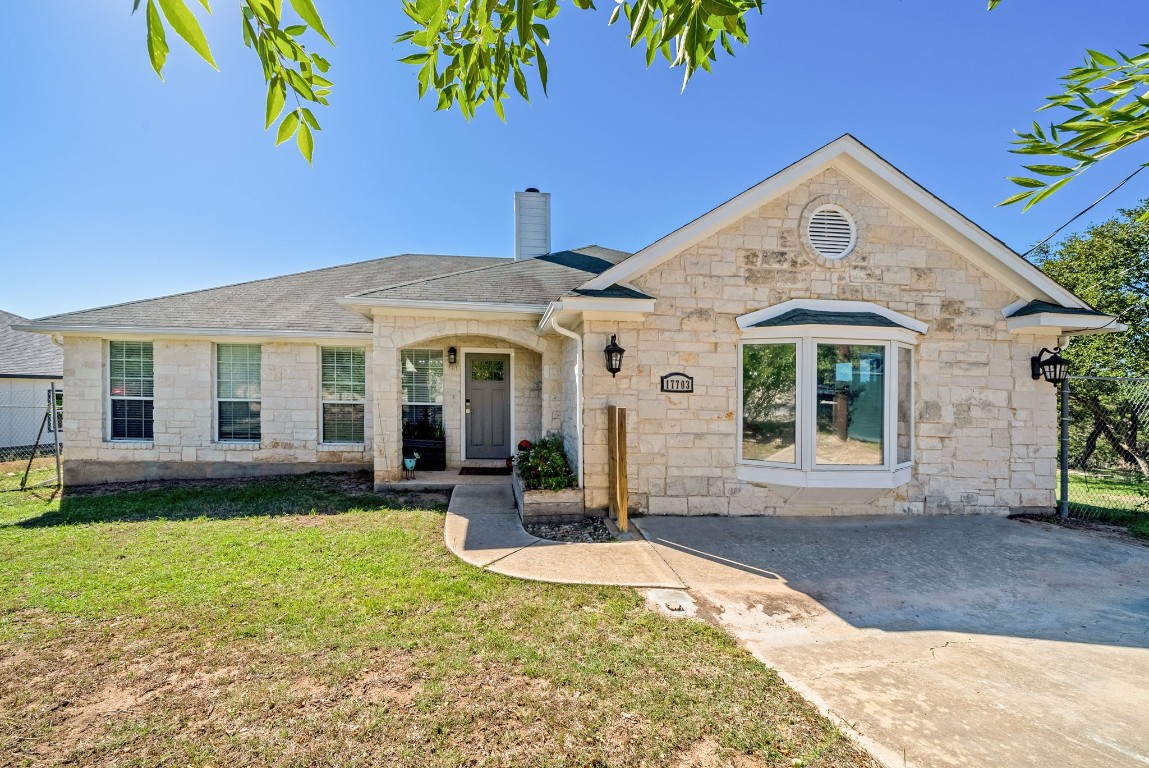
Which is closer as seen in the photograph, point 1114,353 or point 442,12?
point 442,12

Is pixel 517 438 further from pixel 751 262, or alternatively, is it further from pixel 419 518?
pixel 751 262

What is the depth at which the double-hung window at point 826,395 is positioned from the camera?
589 centimetres

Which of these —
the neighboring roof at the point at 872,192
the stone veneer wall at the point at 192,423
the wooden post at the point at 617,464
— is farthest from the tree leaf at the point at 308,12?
the stone veneer wall at the point at 192,423

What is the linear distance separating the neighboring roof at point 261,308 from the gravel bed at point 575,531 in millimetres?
5684

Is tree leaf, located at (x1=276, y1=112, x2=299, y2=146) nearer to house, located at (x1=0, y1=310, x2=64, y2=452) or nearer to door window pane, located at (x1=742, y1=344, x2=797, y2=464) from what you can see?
door window pane, located at (x1=742, y1=344, x2=797, y2=464)

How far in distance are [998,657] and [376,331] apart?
27.0 ft

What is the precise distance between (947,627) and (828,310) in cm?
397

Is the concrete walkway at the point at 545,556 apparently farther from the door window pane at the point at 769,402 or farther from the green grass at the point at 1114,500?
the green grass at the point at 1114,500

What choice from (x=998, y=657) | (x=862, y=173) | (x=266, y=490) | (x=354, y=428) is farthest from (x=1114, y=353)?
(x=266, y=490)

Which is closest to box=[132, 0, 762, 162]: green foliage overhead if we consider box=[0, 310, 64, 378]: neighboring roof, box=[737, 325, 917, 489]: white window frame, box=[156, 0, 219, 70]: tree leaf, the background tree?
box=[156, 0, 219, 70]: tree leaf

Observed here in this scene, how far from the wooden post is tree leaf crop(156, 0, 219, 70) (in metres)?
5.16

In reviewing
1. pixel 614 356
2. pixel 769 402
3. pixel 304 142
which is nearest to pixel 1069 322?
pixel 769 402

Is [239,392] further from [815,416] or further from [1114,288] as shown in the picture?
[1114,288]

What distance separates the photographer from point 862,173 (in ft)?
20.6
